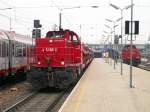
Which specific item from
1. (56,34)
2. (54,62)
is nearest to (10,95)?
(54,62)

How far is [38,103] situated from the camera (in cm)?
2028

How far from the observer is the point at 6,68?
27000mm

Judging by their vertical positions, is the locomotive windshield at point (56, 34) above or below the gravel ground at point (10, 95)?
above

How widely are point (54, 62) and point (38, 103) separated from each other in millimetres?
5749

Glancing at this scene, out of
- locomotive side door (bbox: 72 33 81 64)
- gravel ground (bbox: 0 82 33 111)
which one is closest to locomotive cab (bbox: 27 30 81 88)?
locomotive side door (bbox: 72 33 81 64)

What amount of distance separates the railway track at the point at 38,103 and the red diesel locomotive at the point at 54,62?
752 millimetres

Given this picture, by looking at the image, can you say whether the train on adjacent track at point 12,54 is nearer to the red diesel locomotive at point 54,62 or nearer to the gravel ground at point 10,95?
the gravel ground at point 10,95

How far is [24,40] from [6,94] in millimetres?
10725

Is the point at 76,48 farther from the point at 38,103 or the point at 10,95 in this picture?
the point at 38,103

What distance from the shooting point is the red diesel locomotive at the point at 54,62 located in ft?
80.9

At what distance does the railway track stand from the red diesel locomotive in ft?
2.47

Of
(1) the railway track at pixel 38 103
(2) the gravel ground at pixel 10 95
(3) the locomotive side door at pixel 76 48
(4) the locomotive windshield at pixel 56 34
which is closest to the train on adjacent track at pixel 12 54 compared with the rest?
(2) the gravel ground at pixel 10 95

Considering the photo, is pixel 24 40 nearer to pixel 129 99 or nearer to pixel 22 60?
pixel 22 60

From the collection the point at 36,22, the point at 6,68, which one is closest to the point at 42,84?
the point at 6,68
